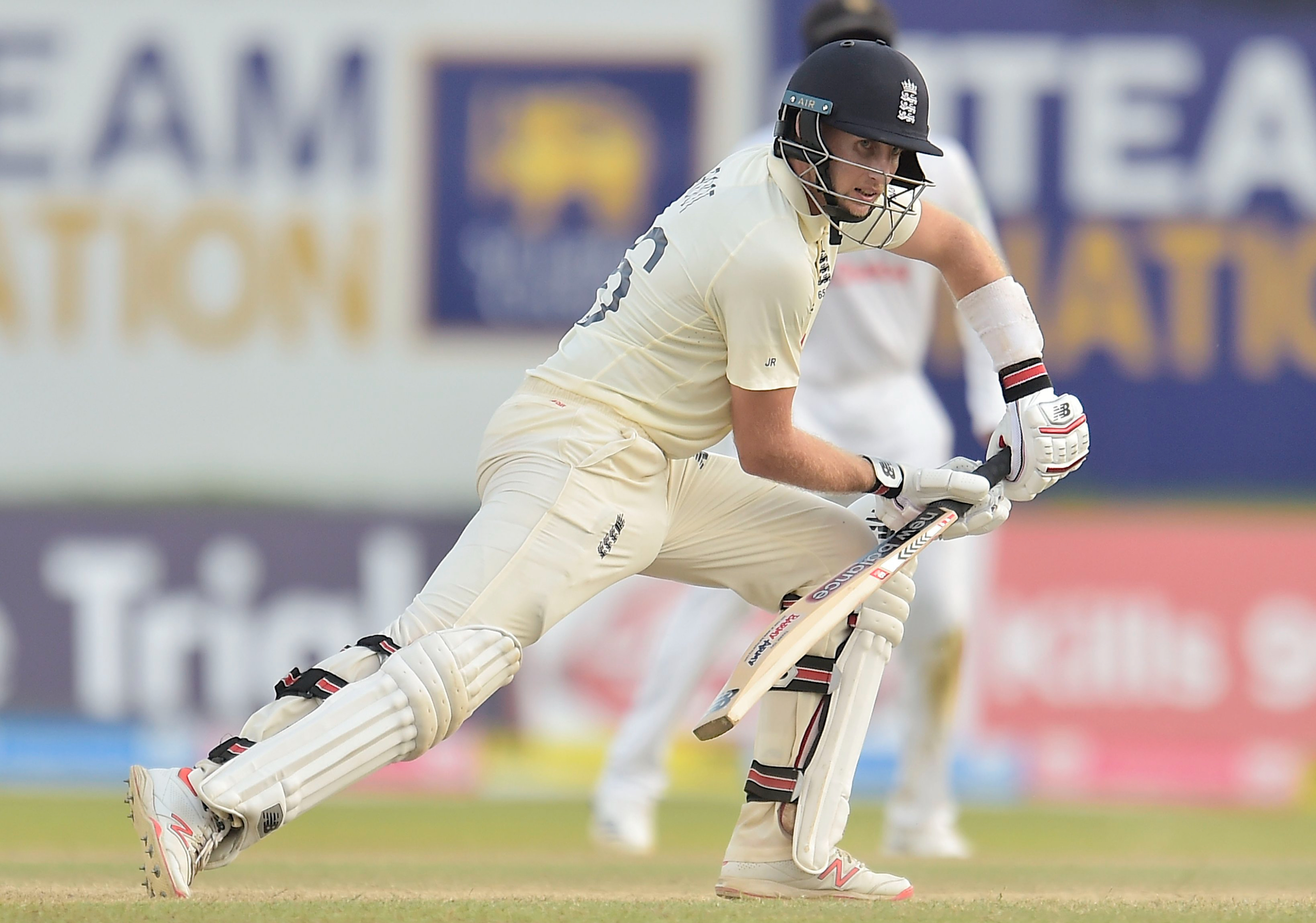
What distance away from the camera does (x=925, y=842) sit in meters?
5.20

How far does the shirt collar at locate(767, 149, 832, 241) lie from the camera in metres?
3.57

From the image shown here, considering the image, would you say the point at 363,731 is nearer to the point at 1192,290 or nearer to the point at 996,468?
the point at 996,468

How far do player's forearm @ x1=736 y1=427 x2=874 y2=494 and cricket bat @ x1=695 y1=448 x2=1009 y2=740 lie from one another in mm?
143

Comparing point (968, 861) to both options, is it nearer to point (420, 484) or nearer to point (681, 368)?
point (681, 368)

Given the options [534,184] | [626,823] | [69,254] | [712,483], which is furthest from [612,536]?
[69,254]

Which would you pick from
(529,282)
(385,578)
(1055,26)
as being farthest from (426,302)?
(1055,26)

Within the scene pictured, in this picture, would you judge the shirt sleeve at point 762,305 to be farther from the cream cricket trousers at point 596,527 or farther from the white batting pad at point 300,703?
the white batting pad at point 300,703

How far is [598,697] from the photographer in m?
7.79

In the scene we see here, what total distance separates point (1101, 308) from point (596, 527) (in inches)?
236

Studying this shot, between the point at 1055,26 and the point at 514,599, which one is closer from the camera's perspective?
the point at 514,599

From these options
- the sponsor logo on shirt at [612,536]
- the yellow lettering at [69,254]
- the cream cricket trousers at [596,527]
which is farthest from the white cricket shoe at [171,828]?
the yellow lettering at [69,254]

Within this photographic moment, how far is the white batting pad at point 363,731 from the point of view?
334cm

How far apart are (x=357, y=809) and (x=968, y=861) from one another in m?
2.60

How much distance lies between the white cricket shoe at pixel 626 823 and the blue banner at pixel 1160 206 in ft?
14.1
